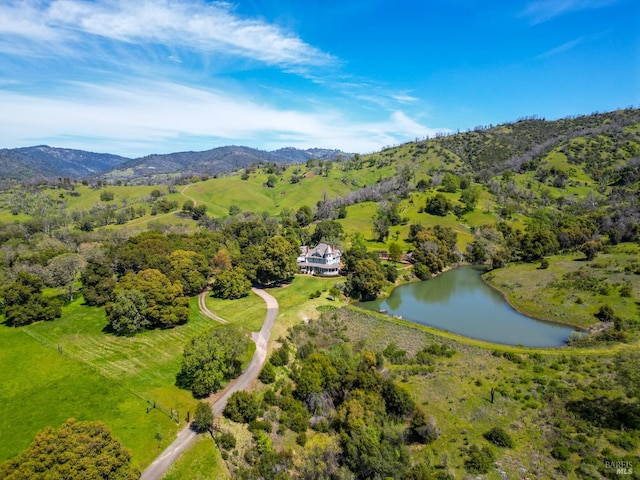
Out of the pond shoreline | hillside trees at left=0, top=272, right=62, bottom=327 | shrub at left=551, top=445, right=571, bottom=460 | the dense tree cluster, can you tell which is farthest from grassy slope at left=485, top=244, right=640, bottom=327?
hillside trees at left=0, top=272, right=62, bottom=327

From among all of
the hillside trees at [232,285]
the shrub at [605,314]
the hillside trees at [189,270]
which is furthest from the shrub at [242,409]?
the shrub at [605,314]

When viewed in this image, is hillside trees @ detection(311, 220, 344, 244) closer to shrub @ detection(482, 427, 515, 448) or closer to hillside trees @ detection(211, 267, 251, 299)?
hillside trees @ detection(211, 267, 251, 299)

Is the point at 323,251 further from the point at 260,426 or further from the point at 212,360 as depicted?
the point at 260,426

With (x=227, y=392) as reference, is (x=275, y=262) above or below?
above

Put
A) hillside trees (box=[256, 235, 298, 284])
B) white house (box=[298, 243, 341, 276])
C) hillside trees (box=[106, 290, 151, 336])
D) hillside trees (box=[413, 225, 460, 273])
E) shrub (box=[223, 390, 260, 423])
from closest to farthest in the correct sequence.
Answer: shrub (box=[223, 390, 260, 423]), hillside trees (box=[106, 290, 151, 336]), hillside trees (box=[256, 235, 298, 284]), white house (box=[298, 243, 341, 276]), hillside trees (box=[413, 225, 460, 273])

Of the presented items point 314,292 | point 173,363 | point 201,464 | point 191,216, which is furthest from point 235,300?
point 191,216

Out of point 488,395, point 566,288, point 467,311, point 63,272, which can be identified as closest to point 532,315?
point 467,311

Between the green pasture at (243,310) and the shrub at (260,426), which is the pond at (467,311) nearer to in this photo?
the green pasture at (243,310)
